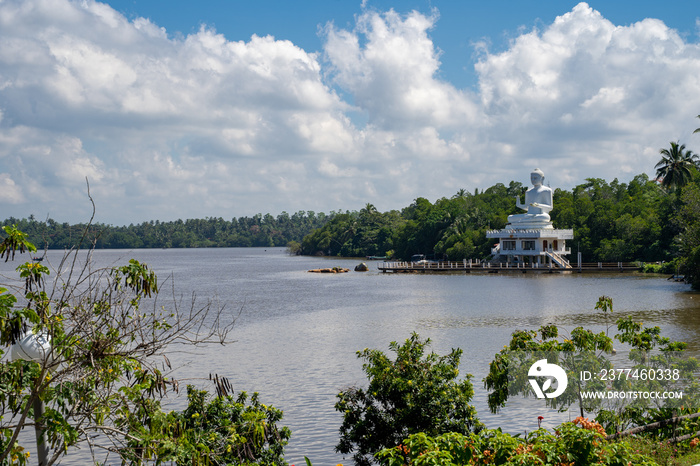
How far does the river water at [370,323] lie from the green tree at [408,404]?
2.61 meters

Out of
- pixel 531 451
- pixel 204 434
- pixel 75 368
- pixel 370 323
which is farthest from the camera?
pixel 370 323

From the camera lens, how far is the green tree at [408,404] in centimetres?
1048

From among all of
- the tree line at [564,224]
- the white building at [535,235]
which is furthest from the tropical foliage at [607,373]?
the white building at [535,235]

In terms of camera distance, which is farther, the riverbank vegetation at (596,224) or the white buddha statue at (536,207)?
the white buddha statue at (536,207)

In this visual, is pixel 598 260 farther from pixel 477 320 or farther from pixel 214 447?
pixel 214 447

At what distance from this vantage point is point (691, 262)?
4500 cm


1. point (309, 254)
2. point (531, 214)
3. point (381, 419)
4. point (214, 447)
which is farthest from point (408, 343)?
point (309, 254)

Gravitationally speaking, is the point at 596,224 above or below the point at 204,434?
above

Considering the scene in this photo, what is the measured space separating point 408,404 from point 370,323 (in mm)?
23389

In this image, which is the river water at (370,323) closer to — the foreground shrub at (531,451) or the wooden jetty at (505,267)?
the foreground shrub at (531,451)

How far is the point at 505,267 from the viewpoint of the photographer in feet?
246

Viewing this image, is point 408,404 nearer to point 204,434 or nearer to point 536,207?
point 204,434

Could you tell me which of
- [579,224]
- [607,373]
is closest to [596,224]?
[579,224]

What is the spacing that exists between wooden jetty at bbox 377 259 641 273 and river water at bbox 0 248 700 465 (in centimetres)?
580
